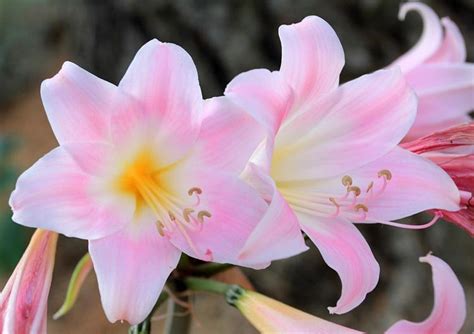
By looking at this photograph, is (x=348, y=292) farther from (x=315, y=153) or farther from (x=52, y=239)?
(x=52, y=239)

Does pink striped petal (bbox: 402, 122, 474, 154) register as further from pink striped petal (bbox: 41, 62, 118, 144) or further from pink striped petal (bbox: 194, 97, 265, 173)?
pink striped petal (bbox: 41, 62, 118, 144)

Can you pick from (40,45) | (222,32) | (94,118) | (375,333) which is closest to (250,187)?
(94,118)

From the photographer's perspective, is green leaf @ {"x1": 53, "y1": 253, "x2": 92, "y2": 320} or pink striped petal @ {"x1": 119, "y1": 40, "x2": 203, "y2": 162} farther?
green leaf @ {"x1": 53, "y1": 253, "x2": 92, "y2": 320}


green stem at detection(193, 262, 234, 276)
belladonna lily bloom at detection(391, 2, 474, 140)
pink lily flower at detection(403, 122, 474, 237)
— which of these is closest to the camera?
pink lily flower at detection(403, 122, 474, 237)

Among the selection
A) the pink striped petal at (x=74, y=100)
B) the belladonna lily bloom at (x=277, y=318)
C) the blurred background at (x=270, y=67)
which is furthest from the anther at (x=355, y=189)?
the blurred background at (x=270, y=67)

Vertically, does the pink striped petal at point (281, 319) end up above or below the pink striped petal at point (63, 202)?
below

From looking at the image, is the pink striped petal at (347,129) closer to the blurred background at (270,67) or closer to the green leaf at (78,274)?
the green leaf at (78,274)

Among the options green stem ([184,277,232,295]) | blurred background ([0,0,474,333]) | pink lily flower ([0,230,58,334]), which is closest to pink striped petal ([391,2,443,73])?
green stem ([184,277,232,295])
